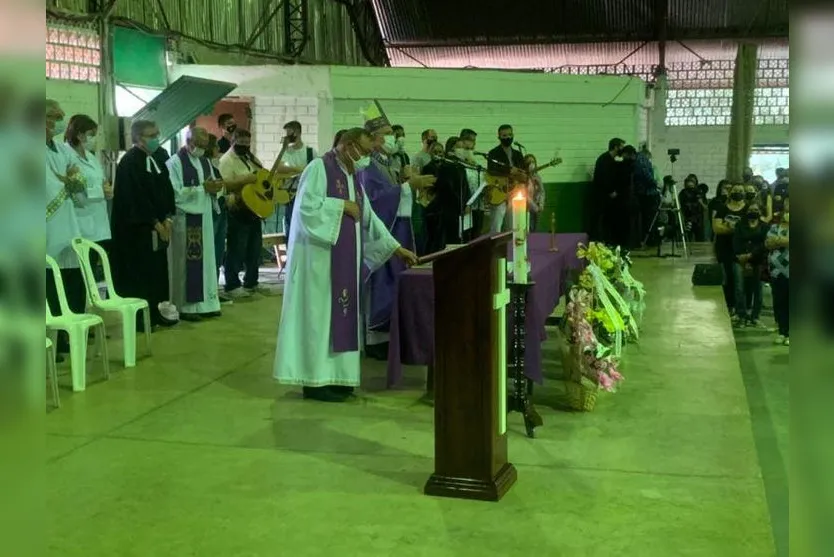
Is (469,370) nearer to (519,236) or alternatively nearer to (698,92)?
(519,236)

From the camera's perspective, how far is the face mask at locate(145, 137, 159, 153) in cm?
769

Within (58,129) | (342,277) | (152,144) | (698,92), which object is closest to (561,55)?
(698,92)

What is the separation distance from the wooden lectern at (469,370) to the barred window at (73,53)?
6.65m

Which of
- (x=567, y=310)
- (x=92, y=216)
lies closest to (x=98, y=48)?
(x=92, y=216)

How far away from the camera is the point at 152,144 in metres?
7.74

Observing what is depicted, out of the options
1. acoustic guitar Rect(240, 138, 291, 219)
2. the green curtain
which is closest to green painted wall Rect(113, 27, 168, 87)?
acoustic guitar Rect(240, 138, 291, 219)

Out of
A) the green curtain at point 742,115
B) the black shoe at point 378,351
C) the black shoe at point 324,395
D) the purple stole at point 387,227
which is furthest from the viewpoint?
the green curtain at point 742,115

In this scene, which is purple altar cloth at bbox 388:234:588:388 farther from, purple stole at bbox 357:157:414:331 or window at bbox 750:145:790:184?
window at bbox 750:145:790:184

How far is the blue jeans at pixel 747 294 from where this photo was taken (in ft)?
28.7

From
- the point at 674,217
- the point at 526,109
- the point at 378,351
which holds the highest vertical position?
the point at 526,109

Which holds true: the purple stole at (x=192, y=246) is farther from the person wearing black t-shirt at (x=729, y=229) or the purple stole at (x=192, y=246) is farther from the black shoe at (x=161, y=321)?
the person wearing black t-shirt at (x=729, y=229)

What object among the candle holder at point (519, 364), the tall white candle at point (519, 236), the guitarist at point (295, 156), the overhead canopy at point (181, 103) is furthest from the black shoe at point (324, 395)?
the overhead canopy at point (181, 103)

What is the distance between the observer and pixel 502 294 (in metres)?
3.79

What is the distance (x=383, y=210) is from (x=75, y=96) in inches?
175
